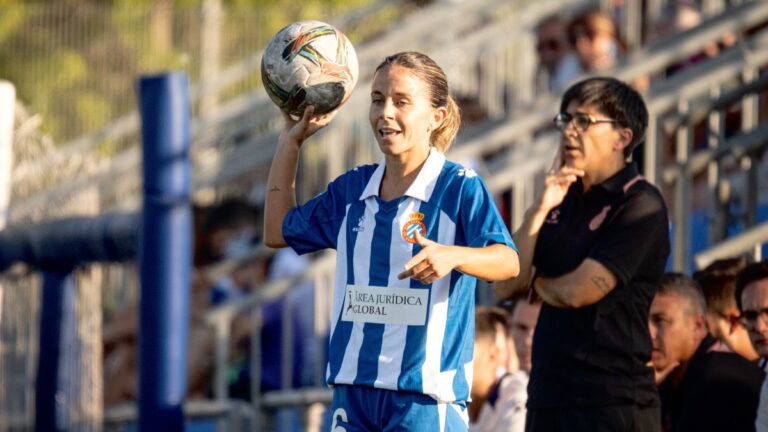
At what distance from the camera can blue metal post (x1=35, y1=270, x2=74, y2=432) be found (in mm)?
8508

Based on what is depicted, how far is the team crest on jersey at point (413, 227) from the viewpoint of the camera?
4.76 meters

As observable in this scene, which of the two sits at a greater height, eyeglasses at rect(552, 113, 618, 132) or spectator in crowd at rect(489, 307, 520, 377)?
eyeglasses at rect(552, 113, 618, 132)

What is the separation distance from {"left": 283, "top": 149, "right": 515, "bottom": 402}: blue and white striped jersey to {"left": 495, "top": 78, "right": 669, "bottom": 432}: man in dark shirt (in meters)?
0.58

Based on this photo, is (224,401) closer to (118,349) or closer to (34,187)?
(34,187)

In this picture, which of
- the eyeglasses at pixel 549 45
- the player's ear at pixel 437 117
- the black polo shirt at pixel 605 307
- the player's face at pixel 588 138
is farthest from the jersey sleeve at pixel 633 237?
the eyeglasses at pixel 549 45

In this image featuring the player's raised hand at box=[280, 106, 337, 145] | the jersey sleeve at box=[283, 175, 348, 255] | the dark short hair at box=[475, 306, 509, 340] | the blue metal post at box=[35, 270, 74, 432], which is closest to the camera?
the jersey sleeve at box=[283, 175, 348, 255]

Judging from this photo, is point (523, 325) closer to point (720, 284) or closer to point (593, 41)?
point (720, 284)

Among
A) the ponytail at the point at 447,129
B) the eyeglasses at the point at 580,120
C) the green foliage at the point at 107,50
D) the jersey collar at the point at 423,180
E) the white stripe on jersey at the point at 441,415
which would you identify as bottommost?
the white stripe on jersey at the point at 441,415

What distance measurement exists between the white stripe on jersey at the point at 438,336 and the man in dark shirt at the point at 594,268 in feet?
2.11

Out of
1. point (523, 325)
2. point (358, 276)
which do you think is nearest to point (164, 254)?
point (523, 325)

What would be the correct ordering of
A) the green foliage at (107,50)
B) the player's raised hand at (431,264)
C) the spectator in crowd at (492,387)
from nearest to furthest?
the player's raised hand at (431,264) → the spectator in crowd at (492,387) → the green foliage at (107,50)

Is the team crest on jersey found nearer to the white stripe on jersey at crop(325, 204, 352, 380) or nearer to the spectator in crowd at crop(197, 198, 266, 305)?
the white stripe on jersey at crop(325, 204, 352, 380)

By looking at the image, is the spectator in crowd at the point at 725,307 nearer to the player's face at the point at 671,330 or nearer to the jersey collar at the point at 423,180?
the player's face at the point at 671,330

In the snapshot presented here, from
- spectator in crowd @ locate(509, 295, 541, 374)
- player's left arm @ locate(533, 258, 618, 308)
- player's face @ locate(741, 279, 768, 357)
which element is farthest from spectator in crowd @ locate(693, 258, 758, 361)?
player's left arm @ locate(533, 258, 618, 308)
